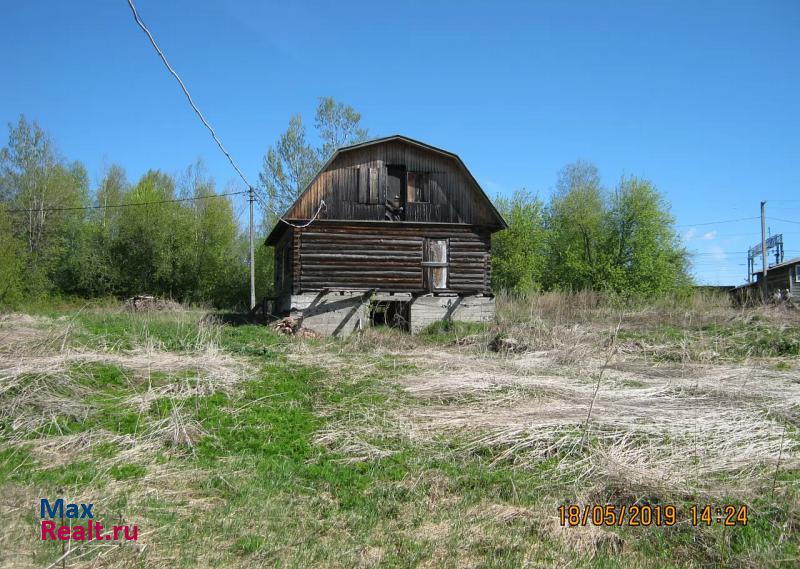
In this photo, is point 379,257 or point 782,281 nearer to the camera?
point 379,257

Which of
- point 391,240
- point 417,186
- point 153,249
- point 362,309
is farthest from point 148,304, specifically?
point 417,186

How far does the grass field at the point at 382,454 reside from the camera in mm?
4438

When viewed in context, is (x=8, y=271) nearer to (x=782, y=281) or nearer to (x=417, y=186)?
(x=417, y=186)

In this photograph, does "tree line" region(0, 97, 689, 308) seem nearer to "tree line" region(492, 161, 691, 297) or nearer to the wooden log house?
"tree line" region(492, 161, 691, 297)

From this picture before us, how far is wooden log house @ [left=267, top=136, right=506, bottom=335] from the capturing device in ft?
64.3

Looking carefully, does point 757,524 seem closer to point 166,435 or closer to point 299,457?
point 299,457

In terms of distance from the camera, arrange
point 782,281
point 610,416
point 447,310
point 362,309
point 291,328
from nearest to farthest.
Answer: point 610,416 < point 291,328 < point 362,309 < point 447,310 < point 782,281

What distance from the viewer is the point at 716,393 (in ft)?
28.6

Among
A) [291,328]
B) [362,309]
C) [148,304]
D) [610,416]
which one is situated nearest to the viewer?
[610,416]

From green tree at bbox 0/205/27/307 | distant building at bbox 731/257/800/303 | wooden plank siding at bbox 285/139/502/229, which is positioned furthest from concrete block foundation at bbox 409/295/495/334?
distant building at bbox 731/257/800/303

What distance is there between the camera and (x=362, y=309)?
1970 centimetres

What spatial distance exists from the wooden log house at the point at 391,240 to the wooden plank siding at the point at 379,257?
0.03 m

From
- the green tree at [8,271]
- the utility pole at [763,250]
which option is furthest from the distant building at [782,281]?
the green tree at [8,271]

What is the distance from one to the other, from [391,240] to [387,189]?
181cm
